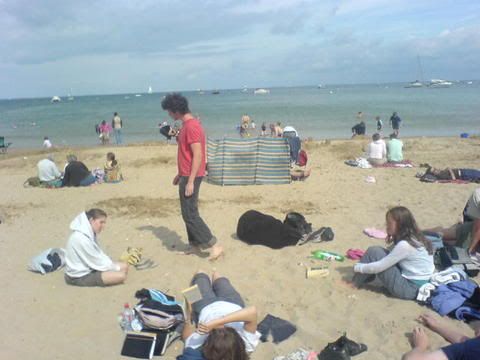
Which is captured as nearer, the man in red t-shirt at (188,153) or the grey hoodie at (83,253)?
the grey hoodie at (83,253)

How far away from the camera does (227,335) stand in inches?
99.0

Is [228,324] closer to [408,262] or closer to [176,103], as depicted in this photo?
[408,262]

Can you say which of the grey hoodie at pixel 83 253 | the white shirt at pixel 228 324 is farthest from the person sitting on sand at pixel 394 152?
the white shirt at pixel 228 324

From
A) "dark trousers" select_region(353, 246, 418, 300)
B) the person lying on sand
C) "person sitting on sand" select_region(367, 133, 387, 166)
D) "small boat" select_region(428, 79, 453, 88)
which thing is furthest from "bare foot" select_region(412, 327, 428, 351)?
"small boat" select_region(428, 79, 453, 88)

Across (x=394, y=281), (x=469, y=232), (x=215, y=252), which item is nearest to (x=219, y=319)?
(x=394, y=281)

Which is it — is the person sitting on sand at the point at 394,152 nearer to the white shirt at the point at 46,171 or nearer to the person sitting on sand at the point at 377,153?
the person sitting on sand at the point at 377,153

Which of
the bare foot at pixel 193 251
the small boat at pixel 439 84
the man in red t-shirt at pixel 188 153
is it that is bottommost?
the bare foot at pixel 193 251

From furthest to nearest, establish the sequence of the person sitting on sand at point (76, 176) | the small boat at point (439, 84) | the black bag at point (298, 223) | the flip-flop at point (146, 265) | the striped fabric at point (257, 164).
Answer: the small boat at point (439, 84)
the person sitting on sand at point (76, 176)
the striped fabric at point (257, 164)
the black bag at point (298, 223)
the flip-flop at point (146, 265)

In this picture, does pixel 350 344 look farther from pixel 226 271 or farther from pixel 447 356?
pixel 226 271

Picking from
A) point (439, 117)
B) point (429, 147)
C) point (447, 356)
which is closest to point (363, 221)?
point (447, 356)

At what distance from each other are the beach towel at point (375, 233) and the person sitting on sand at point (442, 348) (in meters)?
2.26

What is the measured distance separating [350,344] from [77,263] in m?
3.00

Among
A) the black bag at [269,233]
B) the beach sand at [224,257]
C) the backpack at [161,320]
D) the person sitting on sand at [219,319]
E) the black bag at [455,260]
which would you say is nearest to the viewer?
the person sitting on sand at [219,319]

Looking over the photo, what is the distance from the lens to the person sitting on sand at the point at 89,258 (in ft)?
15.2
